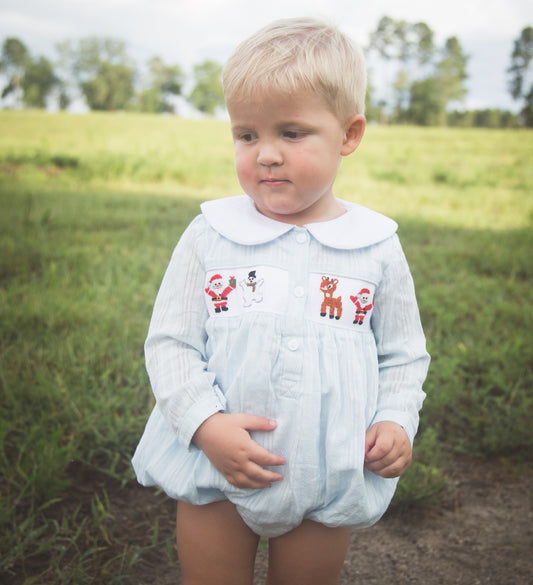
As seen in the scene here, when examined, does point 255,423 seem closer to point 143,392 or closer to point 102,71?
point 143,392

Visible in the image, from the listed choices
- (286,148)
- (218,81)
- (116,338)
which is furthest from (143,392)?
(218,81)

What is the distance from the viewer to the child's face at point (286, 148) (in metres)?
1.16

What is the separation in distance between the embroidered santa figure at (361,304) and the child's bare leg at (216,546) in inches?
20.9

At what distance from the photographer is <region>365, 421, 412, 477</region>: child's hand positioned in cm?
120

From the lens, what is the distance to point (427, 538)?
1.82 meters

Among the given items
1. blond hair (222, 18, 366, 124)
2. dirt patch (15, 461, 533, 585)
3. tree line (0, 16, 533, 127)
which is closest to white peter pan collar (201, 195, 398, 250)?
blond hair (222, 18, 366, 124)

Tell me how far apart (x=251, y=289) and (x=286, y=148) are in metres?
0.33

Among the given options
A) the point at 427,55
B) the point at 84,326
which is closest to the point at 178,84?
the point at 427,55

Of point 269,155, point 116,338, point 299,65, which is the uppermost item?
point 299,65

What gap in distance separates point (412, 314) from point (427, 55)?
56267 mm

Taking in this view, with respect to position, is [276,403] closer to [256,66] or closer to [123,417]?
[256,66]

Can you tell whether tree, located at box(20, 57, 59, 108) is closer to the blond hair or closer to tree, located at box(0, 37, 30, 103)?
tree, located at box(0, 37, 30, 103)

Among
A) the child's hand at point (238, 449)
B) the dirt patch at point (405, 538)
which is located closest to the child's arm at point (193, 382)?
the child's hand at point (238, 449)

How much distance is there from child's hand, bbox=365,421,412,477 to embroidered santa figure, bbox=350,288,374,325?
0.26 meters
